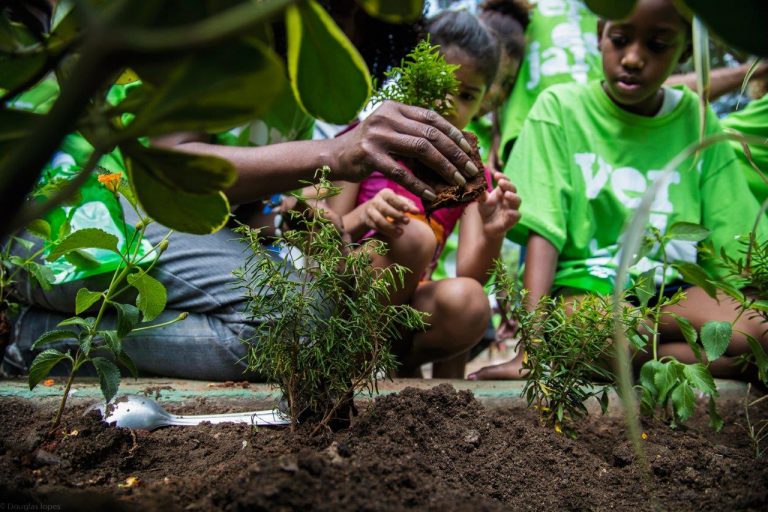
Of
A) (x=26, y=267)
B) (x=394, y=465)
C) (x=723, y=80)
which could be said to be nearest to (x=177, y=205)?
(x=394, y=465)

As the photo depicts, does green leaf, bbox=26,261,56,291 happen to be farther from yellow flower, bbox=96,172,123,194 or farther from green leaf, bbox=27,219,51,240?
yellow flower, bbox=96,172,123,194

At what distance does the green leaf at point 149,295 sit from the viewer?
4.31 ft

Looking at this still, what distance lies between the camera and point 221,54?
0.61 metres

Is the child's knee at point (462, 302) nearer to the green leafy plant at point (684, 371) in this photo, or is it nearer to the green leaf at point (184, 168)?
the green leafy plant at point (684, 371)

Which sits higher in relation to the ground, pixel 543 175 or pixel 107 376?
pixel 543 175

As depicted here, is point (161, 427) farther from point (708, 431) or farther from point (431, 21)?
point (431, 21)

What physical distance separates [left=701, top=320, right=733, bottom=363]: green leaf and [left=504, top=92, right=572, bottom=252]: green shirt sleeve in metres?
1.14

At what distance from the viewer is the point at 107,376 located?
1.26 metres

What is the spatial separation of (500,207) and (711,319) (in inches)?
37.4

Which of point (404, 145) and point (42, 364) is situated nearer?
point (42, 364)

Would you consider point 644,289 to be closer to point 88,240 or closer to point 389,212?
point 389,212

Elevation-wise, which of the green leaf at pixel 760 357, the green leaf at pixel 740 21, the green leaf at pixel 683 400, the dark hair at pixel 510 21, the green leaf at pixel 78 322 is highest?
the dark hair at pixel 510 21

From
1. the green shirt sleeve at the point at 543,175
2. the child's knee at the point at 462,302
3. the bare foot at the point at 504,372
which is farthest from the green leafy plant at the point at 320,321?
the green shirt sleeve at the point at 543,175

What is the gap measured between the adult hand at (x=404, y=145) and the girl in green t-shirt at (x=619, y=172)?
107cm
